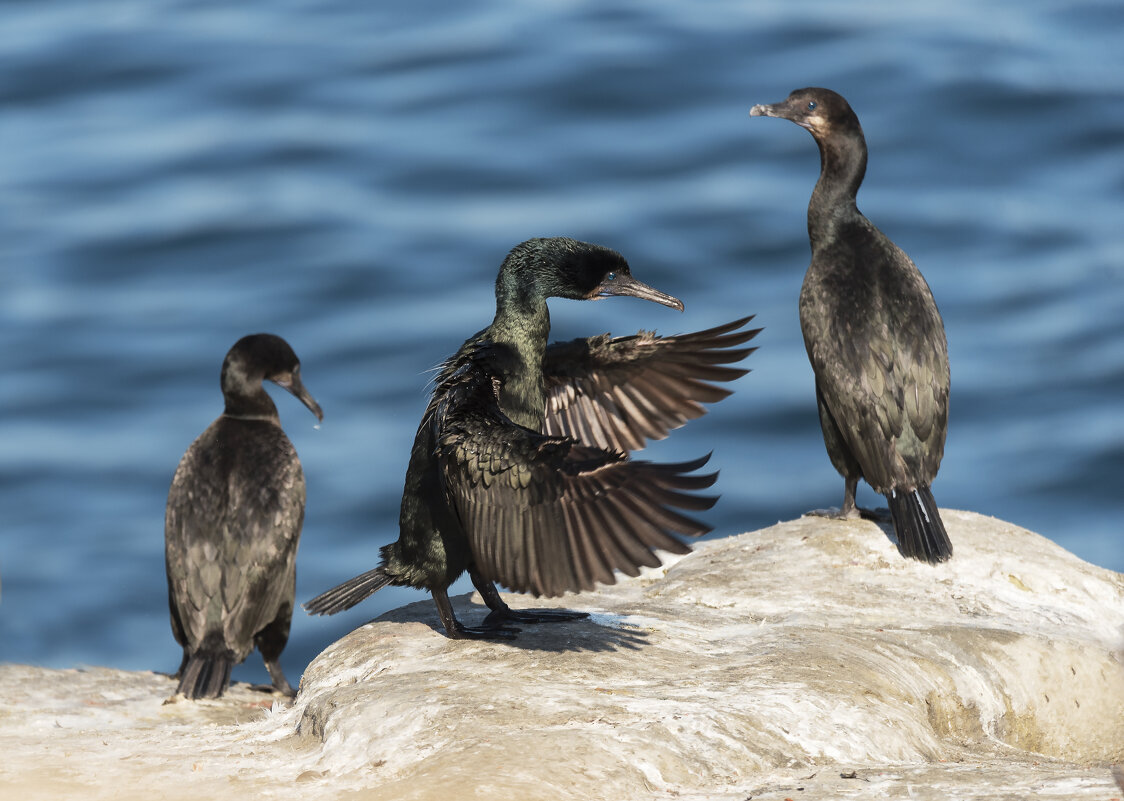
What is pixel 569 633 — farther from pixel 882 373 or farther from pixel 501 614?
pixel 882 373

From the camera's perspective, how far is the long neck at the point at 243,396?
26.2 ft

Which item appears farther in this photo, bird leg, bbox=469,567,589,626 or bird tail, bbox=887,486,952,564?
bird tail, bbox=887,486,952,564

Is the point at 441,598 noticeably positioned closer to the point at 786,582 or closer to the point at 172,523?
the point at 786,582

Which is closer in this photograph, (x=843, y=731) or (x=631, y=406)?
(x=843, y=731)

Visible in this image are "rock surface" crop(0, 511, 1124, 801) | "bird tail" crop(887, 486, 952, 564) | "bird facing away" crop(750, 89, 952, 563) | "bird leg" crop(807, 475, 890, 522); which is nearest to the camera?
"rock surface" crop(0, 511, 1124, 801)

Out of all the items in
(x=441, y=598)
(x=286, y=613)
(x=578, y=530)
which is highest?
(x=578, y=530)

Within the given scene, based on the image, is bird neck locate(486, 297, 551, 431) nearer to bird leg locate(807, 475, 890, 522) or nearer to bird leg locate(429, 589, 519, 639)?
bird leg locate(429, 589, 519, 639)

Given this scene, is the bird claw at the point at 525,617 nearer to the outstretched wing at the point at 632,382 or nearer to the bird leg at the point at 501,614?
the bird leg at the point at 501,614

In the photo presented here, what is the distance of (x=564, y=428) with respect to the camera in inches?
247

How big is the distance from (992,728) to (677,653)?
111cm

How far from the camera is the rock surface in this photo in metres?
4.20

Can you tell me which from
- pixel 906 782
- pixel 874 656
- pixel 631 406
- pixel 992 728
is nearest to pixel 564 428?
pixel 631 406

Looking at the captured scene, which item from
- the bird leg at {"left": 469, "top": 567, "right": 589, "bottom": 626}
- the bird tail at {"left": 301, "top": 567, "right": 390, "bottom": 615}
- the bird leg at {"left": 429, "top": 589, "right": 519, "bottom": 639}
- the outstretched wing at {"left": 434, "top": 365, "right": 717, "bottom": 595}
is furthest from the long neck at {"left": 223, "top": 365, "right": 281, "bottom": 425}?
the outstretched wing at {"left": 434, "top": 365, "right": 717, "bottom": 595}

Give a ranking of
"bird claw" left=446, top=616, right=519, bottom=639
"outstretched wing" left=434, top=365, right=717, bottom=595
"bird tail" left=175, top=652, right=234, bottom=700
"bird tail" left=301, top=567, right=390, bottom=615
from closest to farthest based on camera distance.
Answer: "outstretched wing" left=434, top=365, right=717, bottom=595 < "bird claw" left=446, top=616, right=519, bottom=639 < "bird tail" left=301, top=567, right=390, bottom=615 < "bird tail" left=175, top=652, right=234, bottom=700
